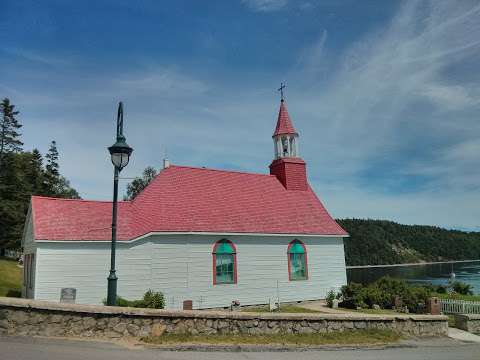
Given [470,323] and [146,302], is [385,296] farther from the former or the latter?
[146,302]

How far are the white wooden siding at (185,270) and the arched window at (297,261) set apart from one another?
Result: 324 millimetres

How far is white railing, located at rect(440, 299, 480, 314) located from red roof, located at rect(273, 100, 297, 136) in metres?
15.7

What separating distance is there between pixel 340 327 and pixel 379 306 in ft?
40.8

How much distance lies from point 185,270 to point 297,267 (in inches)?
311

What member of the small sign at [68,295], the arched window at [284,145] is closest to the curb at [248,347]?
the small sign at [68,295]

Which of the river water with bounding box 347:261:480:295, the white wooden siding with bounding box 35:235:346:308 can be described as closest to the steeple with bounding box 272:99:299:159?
the white wooden siding with bounding box 35:235:346:308

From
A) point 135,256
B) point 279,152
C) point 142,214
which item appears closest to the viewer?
point 135,256

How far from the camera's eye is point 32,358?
25.5 ft

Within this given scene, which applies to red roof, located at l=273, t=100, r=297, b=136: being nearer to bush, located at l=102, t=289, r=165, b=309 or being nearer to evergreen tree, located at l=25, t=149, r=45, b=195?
bush, located at l=102, t=289, r=165, b=309

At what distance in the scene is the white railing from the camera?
76.4 feet

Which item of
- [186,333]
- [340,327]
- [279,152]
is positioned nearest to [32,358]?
[186,333]

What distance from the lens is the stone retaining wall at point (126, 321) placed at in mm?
9375

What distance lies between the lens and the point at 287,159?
30109mm

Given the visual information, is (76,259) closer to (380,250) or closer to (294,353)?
(294,353)
